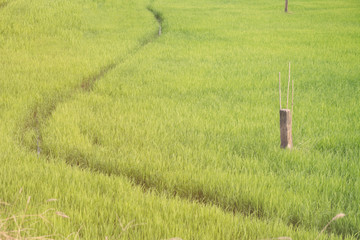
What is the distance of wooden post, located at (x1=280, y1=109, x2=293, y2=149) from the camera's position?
10.3 ft

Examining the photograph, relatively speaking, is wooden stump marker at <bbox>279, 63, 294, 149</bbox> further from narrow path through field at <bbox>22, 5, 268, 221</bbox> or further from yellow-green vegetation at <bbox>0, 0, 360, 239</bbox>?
narrow path through field at <bbox>22, 5, 268, 221</bbox>

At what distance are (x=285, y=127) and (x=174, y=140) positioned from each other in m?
1.07

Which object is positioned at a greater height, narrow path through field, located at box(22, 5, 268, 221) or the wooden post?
the wooden post

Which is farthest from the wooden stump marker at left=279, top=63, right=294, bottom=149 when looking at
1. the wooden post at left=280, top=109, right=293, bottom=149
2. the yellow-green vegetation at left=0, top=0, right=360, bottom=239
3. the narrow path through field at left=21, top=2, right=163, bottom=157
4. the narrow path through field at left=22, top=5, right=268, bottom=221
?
the narrow path through field at left=21, top=2, right=163, bottom=157

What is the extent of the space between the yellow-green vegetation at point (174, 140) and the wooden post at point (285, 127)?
11 centimetres

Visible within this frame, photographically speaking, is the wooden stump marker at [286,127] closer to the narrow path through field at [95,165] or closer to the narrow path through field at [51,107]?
the narrow path through field at [95,165]

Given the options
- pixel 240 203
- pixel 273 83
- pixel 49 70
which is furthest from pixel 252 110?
pixel 49 70

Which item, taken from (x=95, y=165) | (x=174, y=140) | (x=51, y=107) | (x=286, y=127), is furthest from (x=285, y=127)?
(x=51, y=107)

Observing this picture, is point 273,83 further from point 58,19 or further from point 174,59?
point 58,19

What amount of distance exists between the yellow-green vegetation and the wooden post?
0.36 ft

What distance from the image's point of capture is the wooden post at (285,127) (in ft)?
10.3

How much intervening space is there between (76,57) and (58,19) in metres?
3.78

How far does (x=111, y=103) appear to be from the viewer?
4.76 m

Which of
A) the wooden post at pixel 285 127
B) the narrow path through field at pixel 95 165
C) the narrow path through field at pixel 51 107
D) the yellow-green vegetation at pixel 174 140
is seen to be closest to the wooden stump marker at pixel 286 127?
the wooden post at pixel 285 127
